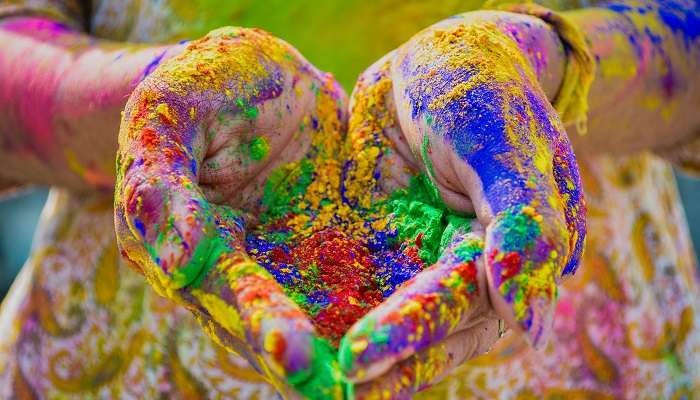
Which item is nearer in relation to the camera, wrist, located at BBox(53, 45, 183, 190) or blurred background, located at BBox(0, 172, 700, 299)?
wrist, located at BBox(53, 45, 183, 190)

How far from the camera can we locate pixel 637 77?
0.94 meters

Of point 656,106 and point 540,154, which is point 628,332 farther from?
point 540,154

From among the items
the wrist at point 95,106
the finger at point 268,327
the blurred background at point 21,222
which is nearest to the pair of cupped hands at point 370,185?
the finger at point 268,327

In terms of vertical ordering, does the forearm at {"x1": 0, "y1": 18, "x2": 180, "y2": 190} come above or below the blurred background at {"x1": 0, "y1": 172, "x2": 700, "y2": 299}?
above

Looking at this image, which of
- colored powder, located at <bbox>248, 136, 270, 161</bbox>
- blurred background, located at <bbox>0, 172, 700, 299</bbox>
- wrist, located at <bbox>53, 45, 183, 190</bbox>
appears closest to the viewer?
colored powder, located at <bbox>248, 136, 270, 161</bbox>

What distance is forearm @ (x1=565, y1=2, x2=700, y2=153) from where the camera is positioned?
2.96 feet

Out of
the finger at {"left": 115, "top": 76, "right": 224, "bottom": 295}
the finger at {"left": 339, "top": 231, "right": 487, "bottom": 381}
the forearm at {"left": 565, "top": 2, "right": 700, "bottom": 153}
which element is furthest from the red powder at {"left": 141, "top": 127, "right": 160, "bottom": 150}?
the forearm at {"left": 565, "top": 2, "right": 700, "bottom": 153}

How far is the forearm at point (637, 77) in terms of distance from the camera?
35.5 inches

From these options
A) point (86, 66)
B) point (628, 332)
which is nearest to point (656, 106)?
point (628, 332)

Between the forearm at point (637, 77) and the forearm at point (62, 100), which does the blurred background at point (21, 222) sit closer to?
the forearm at point (637, 77)

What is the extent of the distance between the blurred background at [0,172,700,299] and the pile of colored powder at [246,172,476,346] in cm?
292

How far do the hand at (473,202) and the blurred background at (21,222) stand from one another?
2912 millimetres

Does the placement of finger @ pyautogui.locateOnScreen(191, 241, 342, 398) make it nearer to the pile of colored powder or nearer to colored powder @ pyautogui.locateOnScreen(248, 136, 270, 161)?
the pile of colored powder

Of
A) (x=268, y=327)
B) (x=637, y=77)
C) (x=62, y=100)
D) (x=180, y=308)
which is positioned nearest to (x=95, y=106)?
(x=62, y=100)
